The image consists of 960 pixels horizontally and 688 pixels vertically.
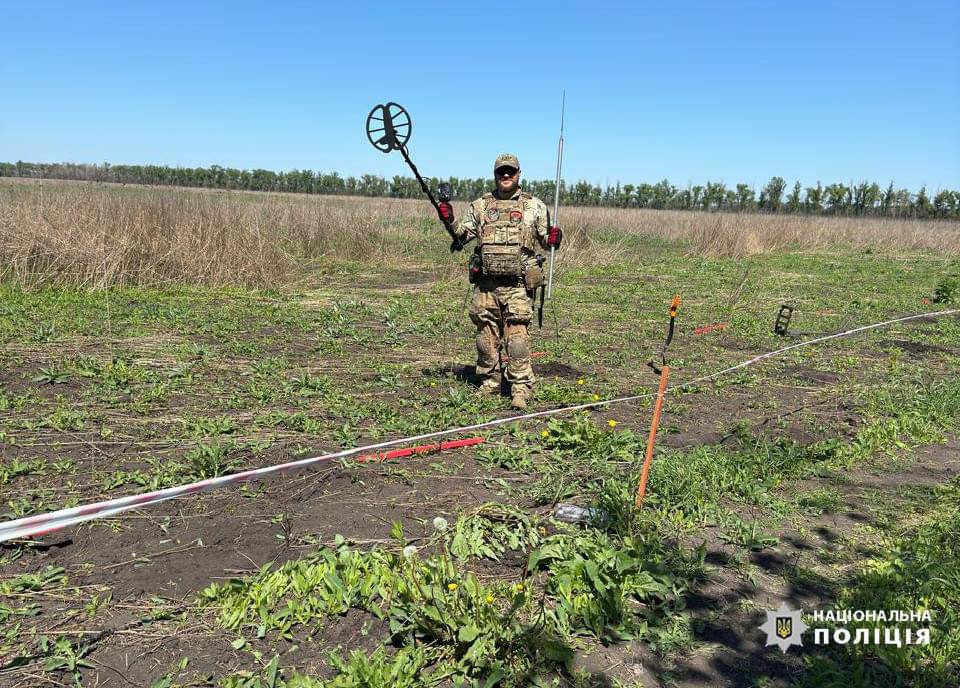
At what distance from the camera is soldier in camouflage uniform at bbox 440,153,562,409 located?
18.6 ft

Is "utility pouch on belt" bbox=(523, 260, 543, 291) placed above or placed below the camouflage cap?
below

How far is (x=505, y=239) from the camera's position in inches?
223

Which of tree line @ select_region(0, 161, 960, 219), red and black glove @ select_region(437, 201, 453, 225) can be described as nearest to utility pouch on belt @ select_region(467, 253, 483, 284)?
red and black glove @ select_region(437, 201, 453, 225)

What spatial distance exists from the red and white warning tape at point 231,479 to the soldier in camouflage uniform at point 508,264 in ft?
2.20

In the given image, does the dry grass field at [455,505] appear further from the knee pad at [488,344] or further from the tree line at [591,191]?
the tree line at [591,191]

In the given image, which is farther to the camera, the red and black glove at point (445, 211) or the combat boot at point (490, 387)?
the combat boot at point (490, 387)

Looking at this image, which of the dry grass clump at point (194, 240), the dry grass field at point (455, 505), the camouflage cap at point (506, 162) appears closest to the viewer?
the dry grass field at point (455, 505)

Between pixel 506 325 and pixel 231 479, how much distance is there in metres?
3.28

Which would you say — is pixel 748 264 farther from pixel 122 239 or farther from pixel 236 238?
pixel 122 239

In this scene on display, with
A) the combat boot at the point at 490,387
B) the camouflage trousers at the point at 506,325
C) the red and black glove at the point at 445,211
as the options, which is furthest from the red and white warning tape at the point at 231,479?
the red and black glove at the point at 445,211

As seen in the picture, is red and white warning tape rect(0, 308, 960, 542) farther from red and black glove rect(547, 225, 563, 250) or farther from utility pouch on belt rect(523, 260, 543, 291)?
red and black glove rect(547, 225, 563, 250)

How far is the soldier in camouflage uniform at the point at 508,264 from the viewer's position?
5.67 meters

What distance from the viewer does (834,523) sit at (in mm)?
3719

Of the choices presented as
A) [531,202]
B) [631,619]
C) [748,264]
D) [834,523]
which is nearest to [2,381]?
[531,202]
